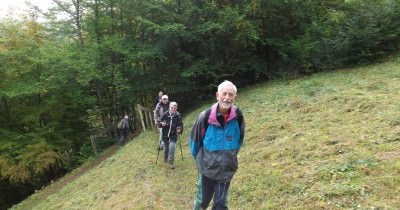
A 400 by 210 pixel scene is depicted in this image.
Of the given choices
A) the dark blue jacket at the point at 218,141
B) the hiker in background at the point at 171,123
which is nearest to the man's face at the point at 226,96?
the dark blue jacket at the point at 218,141

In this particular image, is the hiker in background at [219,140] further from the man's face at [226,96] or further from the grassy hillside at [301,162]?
the grassy hillside at [301,162]

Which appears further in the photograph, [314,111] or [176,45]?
[176,45]

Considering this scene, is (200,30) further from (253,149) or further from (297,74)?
A: (253,149)

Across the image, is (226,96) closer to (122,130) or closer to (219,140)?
(219,140)

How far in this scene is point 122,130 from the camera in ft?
68.2

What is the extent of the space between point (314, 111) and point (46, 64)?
1517 cm

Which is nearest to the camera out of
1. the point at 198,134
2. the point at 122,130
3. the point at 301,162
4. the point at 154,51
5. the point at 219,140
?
the point at 219,140

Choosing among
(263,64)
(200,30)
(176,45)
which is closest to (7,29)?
(176,45)

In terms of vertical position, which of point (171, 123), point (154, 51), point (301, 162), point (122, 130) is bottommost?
point (122, 130)

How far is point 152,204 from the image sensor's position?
25.9 ft

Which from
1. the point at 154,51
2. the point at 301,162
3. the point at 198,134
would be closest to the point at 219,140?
the point at 198,134

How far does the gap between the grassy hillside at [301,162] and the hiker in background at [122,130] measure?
16.7ft

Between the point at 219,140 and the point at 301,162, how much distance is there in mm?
3480

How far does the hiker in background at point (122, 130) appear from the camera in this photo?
67.3ft
